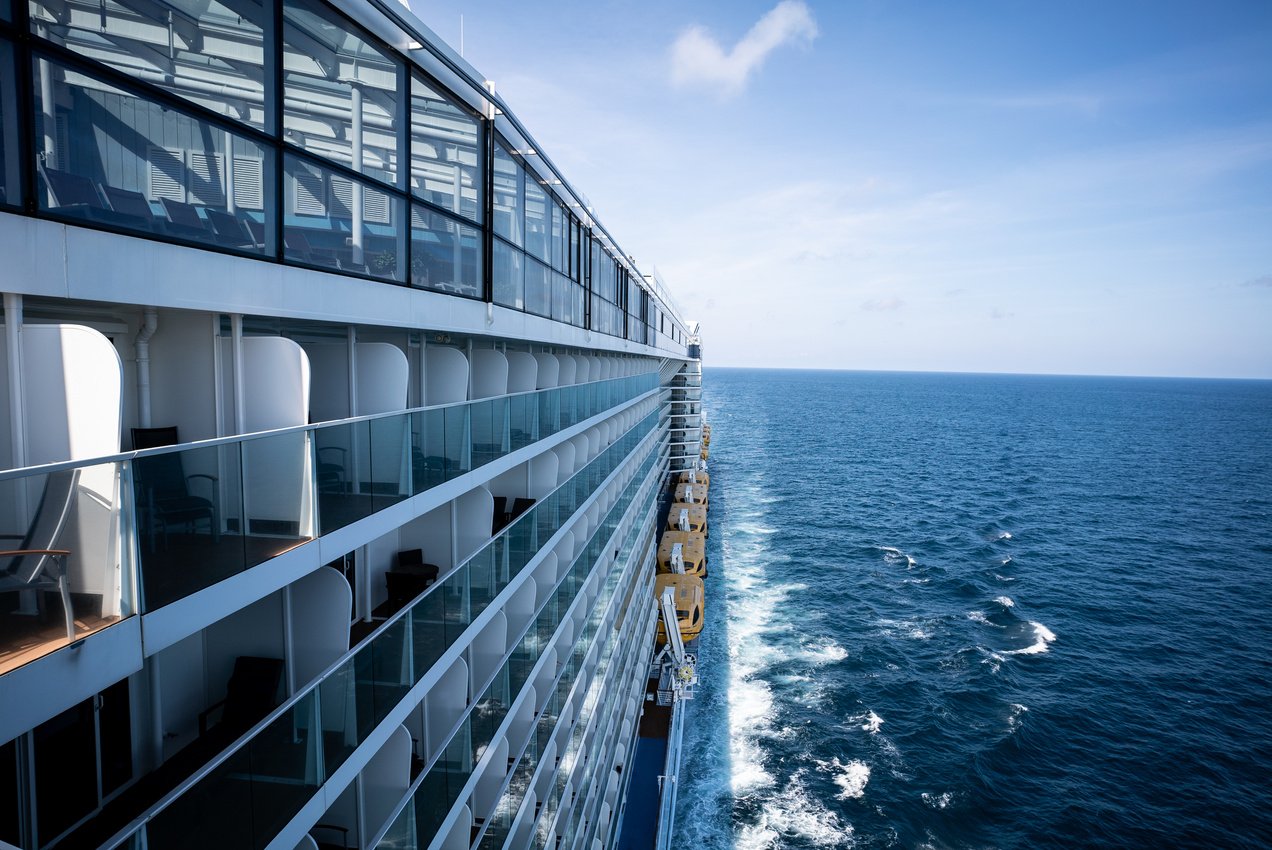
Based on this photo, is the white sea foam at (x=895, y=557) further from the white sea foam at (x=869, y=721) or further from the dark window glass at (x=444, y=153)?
the dark window glass at (x=444, y=153)

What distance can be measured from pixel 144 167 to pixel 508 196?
5449 millimetres

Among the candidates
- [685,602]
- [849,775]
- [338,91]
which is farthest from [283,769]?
[685,602]

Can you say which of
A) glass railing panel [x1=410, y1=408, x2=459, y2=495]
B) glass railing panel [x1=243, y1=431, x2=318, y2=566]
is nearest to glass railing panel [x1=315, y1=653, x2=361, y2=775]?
glass railing panel [x1=243, y1=431, x2=318, y2=566]

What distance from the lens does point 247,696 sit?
17.4 feet

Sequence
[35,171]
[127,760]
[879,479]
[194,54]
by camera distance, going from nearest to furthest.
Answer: [35,171]
[194,54]
[127,760]
[879,479]

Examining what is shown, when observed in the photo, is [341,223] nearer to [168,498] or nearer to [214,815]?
[168,498]

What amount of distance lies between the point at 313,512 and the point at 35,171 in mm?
2553

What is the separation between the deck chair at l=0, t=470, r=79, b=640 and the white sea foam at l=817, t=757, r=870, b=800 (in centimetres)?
2271

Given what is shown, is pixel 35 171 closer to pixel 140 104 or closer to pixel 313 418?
pixel 140 104

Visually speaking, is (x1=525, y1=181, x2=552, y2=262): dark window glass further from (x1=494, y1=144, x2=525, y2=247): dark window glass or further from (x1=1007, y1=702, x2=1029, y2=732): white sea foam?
(x1=1007, y1=702, x2=1029, y2=732): white sea foam

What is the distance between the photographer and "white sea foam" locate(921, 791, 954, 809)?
2095cm

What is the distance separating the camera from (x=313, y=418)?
669cm

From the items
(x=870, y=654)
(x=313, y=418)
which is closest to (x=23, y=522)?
(x=313, y=418)

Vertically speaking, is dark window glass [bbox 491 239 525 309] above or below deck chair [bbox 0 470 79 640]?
above
